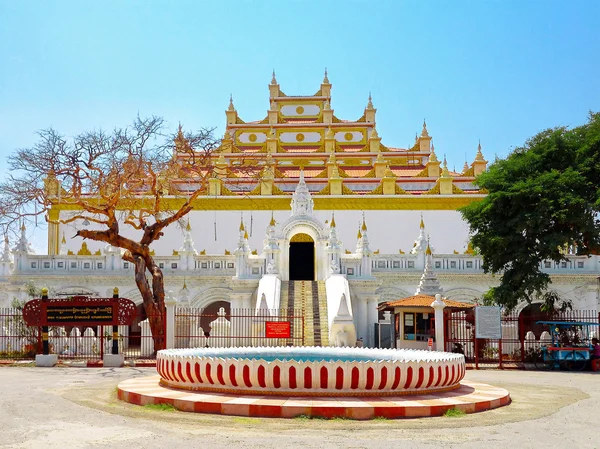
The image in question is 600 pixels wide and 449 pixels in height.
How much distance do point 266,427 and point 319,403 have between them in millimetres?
1151

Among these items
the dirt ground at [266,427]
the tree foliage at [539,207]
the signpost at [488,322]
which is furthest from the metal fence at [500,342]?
the dirt ground at [266,427]

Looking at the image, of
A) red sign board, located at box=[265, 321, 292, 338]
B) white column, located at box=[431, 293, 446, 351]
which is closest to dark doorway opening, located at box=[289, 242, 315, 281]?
red sign board, located at box=[265, 321, 292, 338]

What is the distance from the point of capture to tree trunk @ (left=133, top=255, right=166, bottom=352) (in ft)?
74.0

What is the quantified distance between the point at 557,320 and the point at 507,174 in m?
5.09

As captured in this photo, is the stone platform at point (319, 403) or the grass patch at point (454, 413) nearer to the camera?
the stone platform at point (319, 403)

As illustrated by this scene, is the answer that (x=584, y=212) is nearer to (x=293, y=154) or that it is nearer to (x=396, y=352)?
(x=396, y=352)

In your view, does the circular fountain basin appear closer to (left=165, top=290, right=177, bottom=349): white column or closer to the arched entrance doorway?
(left=165, top=290, right=177, bottom=349): white column

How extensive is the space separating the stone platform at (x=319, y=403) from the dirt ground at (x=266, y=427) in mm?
202

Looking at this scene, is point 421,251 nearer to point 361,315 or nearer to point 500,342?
point 361,315

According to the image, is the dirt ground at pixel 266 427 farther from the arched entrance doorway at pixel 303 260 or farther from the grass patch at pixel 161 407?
the arched entrance doorway at pixel 303 260

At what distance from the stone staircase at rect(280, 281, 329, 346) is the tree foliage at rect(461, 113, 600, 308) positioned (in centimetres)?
572

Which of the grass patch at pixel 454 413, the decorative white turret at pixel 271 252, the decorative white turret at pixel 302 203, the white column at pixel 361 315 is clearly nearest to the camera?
the grass patch at pixel 454 413

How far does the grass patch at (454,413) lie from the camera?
36.0 ft

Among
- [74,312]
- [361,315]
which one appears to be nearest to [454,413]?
[74,312]
